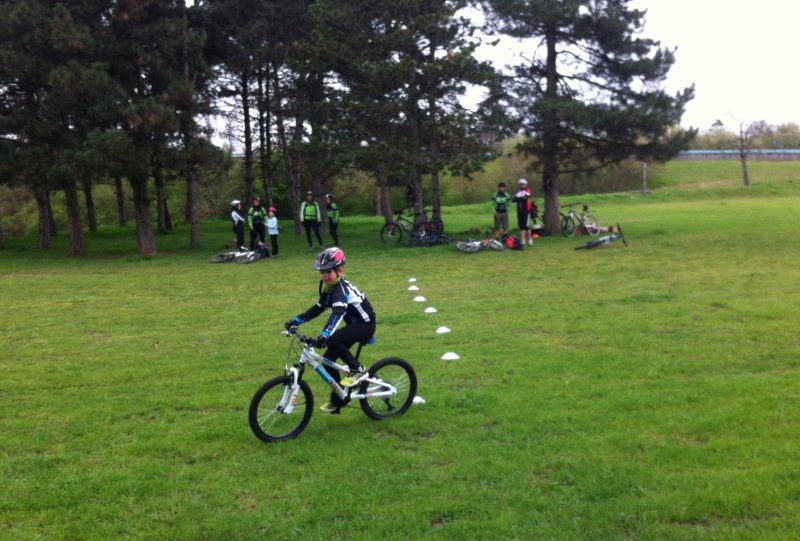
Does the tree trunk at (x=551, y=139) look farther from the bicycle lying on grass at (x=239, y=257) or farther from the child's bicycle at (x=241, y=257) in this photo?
the bicycle lying on grass at (x=239, y=257)

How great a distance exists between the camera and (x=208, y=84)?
27719 millimetres

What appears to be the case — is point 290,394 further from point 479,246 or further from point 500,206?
point 500,206

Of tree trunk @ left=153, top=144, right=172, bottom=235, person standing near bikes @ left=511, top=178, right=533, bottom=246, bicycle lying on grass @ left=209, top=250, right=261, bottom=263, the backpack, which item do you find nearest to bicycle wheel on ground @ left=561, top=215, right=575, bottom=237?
person standing near bikes @ left=511, top=178, right=533, bottom=246

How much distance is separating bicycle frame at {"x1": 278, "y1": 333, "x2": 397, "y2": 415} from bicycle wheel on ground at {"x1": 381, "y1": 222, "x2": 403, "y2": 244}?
62.8 feet

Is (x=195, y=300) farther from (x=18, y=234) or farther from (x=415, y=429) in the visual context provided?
(x=18, y=234)

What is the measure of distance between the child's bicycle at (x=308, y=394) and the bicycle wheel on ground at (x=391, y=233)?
62.3 feet

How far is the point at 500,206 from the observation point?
21594 millimetres

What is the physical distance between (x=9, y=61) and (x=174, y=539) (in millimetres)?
21373

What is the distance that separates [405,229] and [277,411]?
765 inches

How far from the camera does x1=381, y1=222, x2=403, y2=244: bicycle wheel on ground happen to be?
25.3 metres

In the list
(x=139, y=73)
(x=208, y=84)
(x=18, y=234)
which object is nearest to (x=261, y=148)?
(x=208, y=84)

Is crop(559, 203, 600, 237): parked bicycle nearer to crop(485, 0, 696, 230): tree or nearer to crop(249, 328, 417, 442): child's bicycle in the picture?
crop(485, 0, 696, 230): tree

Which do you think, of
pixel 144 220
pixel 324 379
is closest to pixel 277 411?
pixel 324 379

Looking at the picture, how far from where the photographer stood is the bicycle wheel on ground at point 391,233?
83.1 ft
